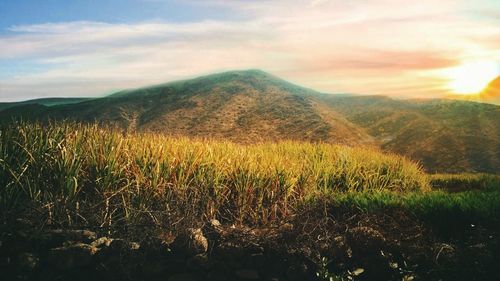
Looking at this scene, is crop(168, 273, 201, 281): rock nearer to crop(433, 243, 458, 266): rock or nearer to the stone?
the stone

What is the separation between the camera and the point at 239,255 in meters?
7.09

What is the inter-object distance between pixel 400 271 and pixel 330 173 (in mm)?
4210

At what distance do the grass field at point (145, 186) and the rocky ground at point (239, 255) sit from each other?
415 mm

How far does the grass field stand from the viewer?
7.80 meters

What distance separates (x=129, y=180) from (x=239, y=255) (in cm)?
238

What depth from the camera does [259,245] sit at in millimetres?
7277

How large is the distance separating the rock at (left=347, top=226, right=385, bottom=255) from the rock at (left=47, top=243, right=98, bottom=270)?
3580mm

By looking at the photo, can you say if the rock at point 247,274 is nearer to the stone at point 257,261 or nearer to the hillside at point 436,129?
the stone at point 257,261

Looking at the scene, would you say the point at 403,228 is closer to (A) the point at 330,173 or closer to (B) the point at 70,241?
(A) the point at 330,173

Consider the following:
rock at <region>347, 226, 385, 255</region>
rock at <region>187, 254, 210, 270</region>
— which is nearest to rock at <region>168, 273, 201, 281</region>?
rock at <region>187, 254, 210, 270</region>

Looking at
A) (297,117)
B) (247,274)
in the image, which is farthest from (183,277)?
(297,117)

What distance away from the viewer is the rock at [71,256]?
7016mm

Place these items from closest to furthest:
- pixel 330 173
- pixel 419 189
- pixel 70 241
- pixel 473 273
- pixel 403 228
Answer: pixel 473 273
pixel 70 241
pixel 403 228
pixel 330 173
pixel 419 189

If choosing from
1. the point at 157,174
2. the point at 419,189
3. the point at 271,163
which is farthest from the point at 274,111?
the point at 157,174
